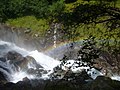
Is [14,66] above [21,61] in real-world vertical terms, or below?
below

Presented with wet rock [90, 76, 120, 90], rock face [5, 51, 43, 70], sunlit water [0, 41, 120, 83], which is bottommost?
sunlit water [0, 41, 120, 83]

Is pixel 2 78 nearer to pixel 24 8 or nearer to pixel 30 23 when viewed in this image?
pixel 30 23

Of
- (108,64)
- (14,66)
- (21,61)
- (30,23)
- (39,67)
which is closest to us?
(14,66)

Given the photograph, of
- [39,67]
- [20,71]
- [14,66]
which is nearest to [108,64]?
[39,67]

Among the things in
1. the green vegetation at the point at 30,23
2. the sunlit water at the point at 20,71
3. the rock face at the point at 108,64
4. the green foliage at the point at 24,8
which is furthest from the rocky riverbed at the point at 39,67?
the green foliage at the point at 24,8

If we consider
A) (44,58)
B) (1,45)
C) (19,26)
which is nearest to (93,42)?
(44,58)

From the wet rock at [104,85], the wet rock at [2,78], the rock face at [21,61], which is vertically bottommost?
the rock face at [21,61]

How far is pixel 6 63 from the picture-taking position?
22500 mm

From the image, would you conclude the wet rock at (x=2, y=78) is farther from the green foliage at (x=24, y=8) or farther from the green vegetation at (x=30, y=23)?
the green foliage at (x=24, y=8)

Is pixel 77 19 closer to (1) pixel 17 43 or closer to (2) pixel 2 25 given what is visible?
(1) pixel 17 43

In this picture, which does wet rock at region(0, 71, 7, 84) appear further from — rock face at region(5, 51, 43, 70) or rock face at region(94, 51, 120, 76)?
rock face at region(94, 51, 120, 76)

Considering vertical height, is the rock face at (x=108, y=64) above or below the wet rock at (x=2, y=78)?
below

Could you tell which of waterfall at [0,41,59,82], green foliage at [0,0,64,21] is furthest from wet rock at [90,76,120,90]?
green foliage at [0,0,64,21]

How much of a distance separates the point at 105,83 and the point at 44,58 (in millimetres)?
14361
